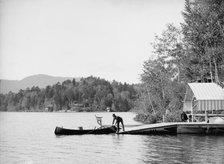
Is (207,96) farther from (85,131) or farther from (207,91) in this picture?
(85,131)

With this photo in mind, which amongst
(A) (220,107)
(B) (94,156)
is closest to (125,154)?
Result: (B) (94,156)

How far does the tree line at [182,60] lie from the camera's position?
1801 inches

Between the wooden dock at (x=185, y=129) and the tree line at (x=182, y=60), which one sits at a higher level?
the tree line at (x=182, y=60)

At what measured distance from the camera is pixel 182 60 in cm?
4925

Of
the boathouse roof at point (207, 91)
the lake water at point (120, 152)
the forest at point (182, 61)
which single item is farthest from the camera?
the forest at point (182, 61)

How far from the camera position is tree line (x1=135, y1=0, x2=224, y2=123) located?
150 ft

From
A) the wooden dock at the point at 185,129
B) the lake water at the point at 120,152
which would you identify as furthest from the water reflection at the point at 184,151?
A: the wooden dock at the point at 185,129

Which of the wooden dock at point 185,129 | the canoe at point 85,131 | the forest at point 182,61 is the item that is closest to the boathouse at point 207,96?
the wooden dock at point 185,129

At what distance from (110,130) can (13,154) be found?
1287 cm

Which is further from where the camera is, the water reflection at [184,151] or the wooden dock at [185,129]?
the wooden dock at [185,129]

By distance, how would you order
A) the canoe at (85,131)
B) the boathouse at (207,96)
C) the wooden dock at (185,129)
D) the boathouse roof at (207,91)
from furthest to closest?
the canoe at (85,131) < the boathouse roof at (207,91) < the boathouse at (207,96) < the wooden dock at (185,129)

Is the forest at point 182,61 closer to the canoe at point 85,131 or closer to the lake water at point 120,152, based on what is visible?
the canoe at point 85,131

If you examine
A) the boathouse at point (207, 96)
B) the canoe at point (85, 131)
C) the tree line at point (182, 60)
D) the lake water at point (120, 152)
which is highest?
the tree line at point (182, 60)

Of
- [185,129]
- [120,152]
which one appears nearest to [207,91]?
[185,129]
